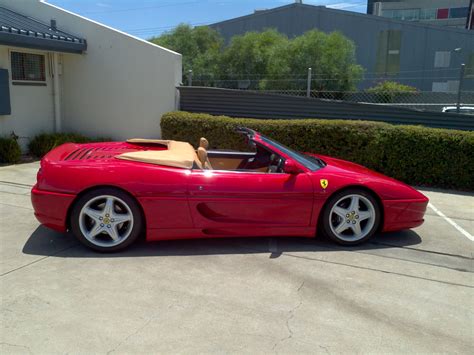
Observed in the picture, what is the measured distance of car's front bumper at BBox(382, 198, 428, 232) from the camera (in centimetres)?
471

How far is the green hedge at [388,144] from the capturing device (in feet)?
24.8

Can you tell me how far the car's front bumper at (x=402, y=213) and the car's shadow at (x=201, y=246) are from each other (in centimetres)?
23

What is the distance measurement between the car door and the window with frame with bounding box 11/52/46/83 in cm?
723

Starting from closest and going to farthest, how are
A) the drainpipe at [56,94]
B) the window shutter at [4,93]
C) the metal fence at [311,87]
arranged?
the window shutter at [4,93] < the drainpipe at [56,94] < the metal fence at [311,87]

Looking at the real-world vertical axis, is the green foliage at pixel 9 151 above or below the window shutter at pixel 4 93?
below

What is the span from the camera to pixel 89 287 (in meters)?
3.59

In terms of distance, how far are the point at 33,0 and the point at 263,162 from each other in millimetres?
8627

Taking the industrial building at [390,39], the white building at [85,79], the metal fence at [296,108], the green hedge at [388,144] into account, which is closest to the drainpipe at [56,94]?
the white building at [85,79]

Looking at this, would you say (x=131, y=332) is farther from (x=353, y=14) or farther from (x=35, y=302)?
(x=353, y=14)

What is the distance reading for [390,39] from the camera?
32.0 metres

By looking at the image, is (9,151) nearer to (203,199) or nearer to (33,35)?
(33,35)

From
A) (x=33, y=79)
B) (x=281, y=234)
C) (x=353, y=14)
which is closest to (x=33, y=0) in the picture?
(x=33, y=79)

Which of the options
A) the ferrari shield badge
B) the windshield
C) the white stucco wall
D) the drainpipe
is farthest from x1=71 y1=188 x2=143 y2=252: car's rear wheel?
the drainpipe

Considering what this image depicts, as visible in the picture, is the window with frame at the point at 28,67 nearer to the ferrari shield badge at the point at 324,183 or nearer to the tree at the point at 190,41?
the ferrari shield badge at the point at 324,183
